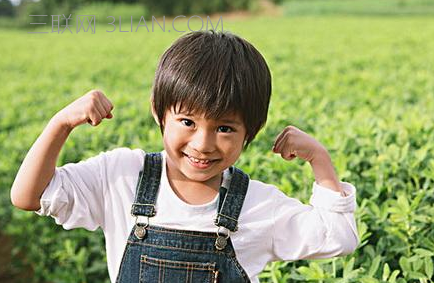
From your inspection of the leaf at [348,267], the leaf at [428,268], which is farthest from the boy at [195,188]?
the leaf at [428,268]

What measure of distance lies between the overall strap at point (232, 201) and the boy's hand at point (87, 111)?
0.38 metres

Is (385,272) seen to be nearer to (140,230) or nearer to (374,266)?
(374,266)

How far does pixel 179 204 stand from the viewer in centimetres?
173

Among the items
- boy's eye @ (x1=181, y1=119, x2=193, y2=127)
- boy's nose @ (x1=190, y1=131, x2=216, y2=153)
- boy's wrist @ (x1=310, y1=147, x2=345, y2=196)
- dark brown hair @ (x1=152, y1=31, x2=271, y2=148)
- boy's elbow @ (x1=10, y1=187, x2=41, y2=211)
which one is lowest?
boy's elbow @ (x1=10, y1=187, x2=41, y2=211)

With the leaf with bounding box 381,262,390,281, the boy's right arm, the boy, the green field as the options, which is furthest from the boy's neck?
the leaf with bounding box 381,262,390,281

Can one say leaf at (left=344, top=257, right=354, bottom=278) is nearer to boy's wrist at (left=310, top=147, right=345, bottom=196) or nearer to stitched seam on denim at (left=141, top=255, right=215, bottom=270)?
boy's wrist at (left=310, top=147, right=345, bottom=196)

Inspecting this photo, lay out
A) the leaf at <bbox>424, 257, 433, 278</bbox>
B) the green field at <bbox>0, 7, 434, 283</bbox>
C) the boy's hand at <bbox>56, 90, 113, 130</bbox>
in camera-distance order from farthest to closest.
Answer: the green field at <bbox>0, 7, 434, 283</bbox> < the leaf at <bbox>424, 257, 433, 278</bbox> < the boy's hand at <bbox>56, 90, 113, 130</bbox>

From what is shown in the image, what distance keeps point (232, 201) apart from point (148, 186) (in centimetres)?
22

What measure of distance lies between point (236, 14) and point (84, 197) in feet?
141

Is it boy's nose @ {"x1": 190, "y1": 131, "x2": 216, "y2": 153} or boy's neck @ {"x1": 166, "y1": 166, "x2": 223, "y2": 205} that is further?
boy's neck @ {"x1": 166, "y1": 166, "x2": 223, "y2": 205}

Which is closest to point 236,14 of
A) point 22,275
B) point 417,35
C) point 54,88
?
point 417,35

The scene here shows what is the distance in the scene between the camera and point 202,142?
1.61 meters

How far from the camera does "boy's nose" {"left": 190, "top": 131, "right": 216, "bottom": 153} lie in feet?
5.27

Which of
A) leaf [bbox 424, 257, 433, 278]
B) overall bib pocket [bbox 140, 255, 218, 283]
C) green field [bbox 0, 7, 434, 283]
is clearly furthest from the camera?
green field [bbox 0, 7, 434, 283]
